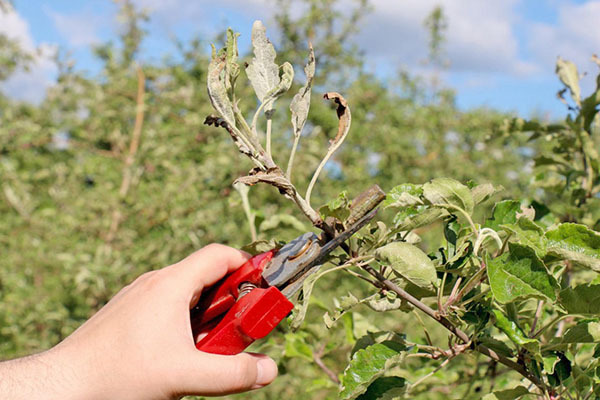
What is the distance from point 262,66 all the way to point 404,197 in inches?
12.4

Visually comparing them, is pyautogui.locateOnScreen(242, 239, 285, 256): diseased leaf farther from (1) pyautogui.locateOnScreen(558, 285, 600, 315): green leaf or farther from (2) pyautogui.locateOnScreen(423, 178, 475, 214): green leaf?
(1) pyautogui.locateOnScreen(558, 285, 600, 315): green leaf

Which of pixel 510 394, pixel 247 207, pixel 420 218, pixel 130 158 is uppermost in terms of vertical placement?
pixel 130 158

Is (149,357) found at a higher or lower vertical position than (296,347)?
higher

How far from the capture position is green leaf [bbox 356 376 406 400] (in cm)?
100

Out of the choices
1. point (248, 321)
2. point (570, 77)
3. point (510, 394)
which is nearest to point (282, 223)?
point (248, 321)

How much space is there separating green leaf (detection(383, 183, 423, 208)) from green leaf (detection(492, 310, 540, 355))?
215mm

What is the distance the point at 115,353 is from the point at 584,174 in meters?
1.22

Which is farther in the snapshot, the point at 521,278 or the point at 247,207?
the point at 247,207

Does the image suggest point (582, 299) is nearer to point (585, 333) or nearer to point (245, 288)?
point (585, 333)

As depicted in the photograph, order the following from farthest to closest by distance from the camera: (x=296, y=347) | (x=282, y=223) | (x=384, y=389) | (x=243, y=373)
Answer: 1. (x=296, y=347)
2. (x=282, y=223)
3. (x=243, y=373)
4. (x=384, y=389)

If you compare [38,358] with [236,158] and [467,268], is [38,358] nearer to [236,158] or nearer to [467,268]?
[467,268]

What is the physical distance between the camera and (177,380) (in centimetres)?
106

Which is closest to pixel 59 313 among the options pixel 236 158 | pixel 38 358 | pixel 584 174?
pixel 236 158

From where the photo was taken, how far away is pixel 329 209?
89 cm
